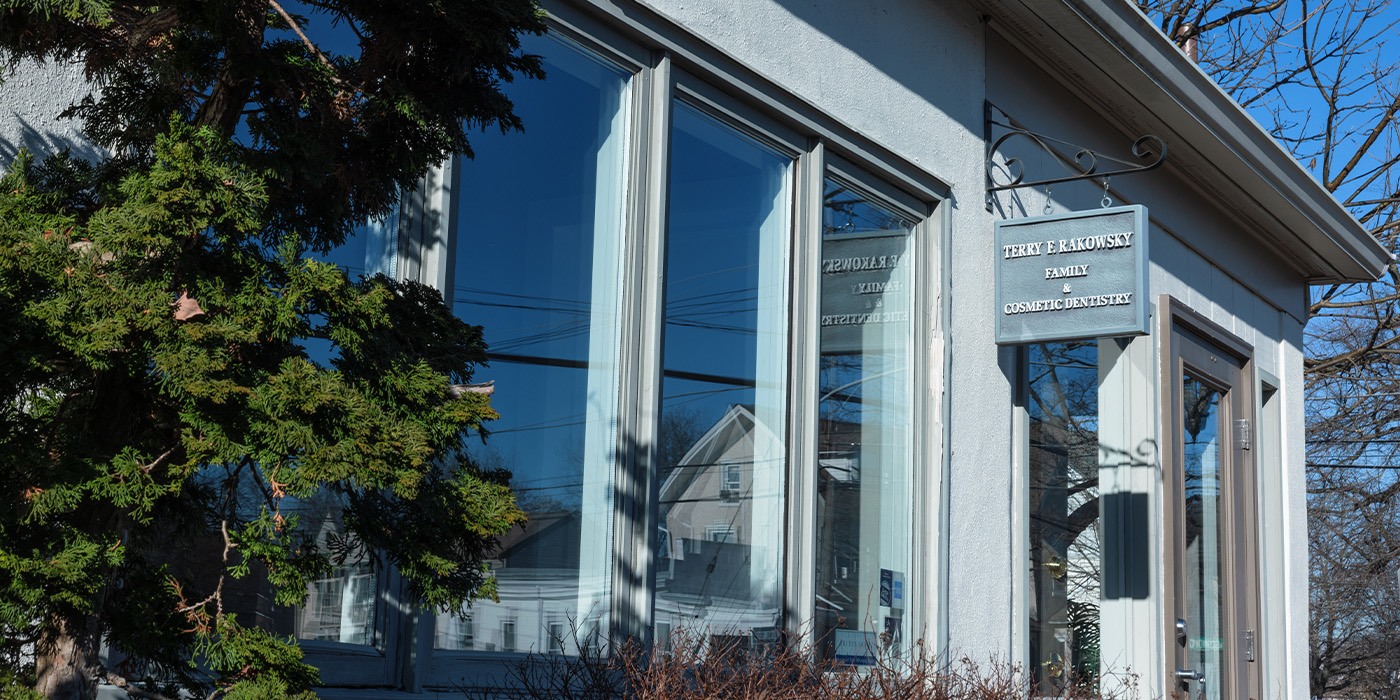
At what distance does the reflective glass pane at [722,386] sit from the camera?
204 inches

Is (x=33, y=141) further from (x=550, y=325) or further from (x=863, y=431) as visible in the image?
(x=863, y=431)

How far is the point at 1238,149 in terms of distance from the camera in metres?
9.02

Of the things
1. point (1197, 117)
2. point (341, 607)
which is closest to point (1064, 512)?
point (1197, 117)

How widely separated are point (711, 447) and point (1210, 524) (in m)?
5.12

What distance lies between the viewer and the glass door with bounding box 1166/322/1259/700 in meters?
8.48

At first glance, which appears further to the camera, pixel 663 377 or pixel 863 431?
pixel 863 431

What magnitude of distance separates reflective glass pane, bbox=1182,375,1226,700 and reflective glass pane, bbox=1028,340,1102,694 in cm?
89

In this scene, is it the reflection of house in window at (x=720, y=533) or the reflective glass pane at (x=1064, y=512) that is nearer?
the reflection of house in window at (x=720, y=533)

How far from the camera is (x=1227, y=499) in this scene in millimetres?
9555

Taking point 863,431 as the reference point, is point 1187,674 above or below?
below

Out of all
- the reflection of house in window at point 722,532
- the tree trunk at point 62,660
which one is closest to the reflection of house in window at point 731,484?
the reflection of house in window at point 722,532

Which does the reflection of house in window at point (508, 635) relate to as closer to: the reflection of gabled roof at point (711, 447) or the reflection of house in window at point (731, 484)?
the reflection of gabled roof at point (711, 447)

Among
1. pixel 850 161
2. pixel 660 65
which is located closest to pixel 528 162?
pixel 660 65

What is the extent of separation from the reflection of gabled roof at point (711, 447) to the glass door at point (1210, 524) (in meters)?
3.64
